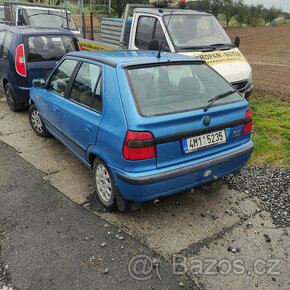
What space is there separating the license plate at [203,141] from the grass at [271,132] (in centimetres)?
153

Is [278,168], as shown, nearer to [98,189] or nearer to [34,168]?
[98,189]

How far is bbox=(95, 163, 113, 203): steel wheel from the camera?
126 inches

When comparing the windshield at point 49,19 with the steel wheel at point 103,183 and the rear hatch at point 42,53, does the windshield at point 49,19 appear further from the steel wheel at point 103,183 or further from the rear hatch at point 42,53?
the steel wheel at point 103,183

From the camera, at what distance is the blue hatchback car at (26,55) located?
5977mm

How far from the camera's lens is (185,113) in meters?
2.86

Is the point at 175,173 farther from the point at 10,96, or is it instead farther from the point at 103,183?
the point at 10,96

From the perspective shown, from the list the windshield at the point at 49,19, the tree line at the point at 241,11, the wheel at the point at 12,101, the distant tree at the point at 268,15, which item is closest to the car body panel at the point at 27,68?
the wheel at the point at 12,101

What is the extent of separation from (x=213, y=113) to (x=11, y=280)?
2.36m

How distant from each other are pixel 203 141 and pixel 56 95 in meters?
2.27

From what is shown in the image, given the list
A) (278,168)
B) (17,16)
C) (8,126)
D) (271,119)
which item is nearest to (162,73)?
(278,168)

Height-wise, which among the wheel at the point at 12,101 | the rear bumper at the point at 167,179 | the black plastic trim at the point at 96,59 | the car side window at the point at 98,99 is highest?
the black plastic trim at the point at 96,59

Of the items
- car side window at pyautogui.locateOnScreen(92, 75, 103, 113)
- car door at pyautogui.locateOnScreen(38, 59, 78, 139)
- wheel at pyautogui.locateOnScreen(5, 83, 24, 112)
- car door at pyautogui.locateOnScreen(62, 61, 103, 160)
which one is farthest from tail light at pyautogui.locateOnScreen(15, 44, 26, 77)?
car side window at pyautogui.locateOnScreen(92, 75, 103, 113)

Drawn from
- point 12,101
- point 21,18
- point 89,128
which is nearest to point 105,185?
point 89,128

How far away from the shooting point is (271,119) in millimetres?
5977
